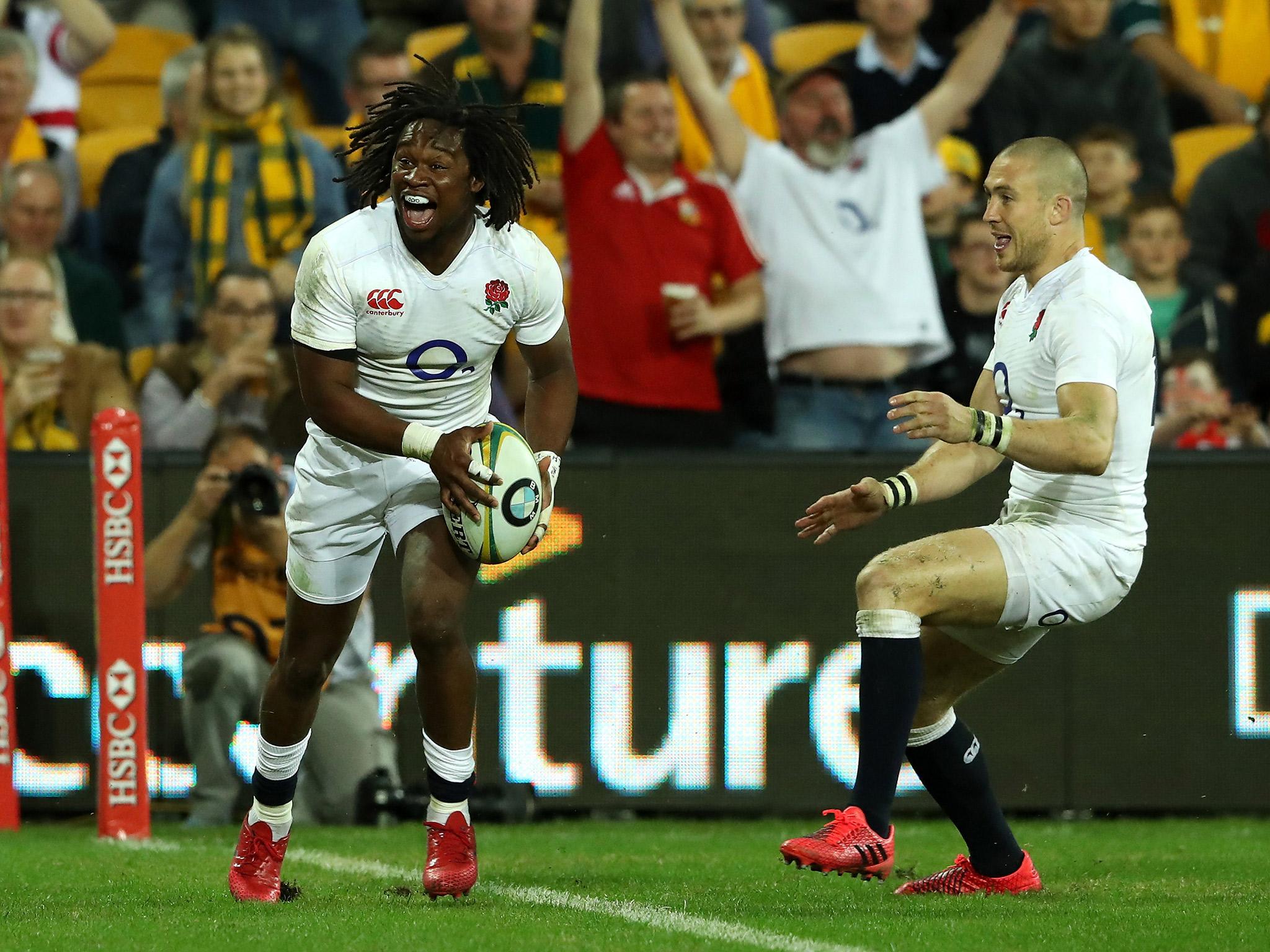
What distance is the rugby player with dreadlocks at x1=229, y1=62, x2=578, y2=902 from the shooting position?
17.1ft

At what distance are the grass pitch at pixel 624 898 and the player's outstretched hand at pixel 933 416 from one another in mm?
1250

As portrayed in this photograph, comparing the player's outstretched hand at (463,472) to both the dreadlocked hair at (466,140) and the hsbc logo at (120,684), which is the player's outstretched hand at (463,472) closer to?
the dreadlocked hair at (466,140)

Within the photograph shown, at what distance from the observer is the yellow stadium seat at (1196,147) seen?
10.7 m

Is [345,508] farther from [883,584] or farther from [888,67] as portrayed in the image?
[888,67]

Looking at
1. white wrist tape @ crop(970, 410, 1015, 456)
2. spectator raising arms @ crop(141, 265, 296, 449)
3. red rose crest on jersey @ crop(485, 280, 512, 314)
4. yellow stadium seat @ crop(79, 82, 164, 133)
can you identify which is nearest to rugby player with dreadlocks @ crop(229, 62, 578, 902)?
red rose crest on jersey @ crop(485, 280, 512, 314)

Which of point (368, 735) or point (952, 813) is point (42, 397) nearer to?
point (368, 735)

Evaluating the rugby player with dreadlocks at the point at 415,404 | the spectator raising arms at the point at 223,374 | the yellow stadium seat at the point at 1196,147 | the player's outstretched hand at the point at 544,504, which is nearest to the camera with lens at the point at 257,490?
the spectator raising arms at the point at 223,374

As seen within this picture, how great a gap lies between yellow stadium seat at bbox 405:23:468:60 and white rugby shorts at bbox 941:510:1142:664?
6.11 m

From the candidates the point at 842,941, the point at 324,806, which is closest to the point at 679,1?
the point at 324,806

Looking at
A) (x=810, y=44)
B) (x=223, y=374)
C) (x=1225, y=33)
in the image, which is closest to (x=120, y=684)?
(x=223, y=374)

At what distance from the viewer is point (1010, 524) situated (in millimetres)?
5527

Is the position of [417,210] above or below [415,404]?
above

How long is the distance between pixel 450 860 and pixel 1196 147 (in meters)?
7.28

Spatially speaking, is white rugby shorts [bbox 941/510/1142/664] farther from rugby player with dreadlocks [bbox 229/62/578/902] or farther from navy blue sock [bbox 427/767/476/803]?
navy blue sock [bbox 427/767/476/803]
